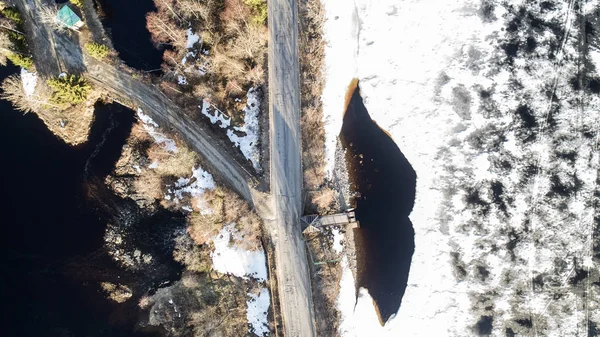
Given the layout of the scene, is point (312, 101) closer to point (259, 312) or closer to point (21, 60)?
point (259, 312)

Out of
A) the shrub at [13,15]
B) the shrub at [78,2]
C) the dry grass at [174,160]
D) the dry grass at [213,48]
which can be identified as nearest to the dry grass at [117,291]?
the dry grass at [174,160]

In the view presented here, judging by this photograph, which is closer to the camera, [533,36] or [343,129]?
[533,36]

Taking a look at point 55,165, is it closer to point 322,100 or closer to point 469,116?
point 322,100

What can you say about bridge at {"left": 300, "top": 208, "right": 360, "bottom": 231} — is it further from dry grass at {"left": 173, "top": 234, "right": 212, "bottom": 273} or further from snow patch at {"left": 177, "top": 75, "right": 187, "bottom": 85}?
snow patch at {"left": 177, "top": 75, "right": 187, "bottom": 85}

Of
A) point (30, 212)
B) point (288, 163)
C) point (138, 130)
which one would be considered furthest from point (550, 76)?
point (30, 212)

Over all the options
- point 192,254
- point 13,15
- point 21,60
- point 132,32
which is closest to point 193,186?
point 192,254

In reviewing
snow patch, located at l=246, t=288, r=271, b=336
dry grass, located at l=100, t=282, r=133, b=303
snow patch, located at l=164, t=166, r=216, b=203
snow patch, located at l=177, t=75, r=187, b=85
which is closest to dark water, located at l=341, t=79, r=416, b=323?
snow patch, located at l=246, t=288, r=271, b=336

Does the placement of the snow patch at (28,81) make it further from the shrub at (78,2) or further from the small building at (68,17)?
the shrub at (78,2)
